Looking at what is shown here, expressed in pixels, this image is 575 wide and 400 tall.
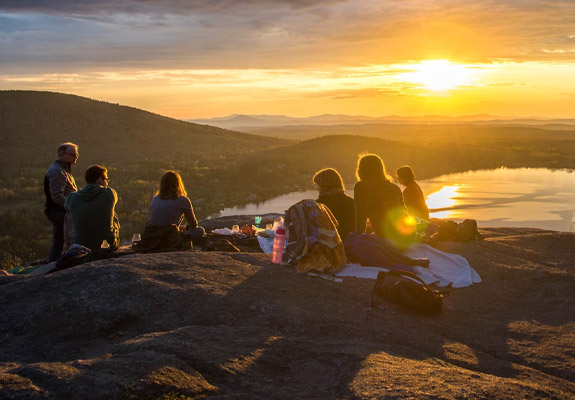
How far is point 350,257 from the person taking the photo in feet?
28.5

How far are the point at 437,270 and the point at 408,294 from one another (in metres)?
1.76

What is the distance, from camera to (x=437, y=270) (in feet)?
28.2

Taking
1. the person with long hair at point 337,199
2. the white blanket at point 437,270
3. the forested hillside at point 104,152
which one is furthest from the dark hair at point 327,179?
the forested hillside at point 104,152

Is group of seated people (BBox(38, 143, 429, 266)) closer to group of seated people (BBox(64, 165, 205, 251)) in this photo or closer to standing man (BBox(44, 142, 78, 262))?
group of seated people (BBox(64, 165, 205, 251))

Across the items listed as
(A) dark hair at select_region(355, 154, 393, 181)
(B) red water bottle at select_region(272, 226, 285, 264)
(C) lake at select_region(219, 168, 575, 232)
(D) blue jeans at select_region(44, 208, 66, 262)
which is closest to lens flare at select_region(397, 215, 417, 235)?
(A) dark hair at select_region(355, 154, 393, 181)

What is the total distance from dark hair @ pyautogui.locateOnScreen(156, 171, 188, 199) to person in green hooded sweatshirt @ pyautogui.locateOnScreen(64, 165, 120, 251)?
29.3 inches

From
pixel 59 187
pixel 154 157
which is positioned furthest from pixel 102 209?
pixel 154 157

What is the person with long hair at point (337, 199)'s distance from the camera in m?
8.77

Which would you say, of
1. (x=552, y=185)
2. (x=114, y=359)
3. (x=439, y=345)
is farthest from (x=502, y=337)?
(x=552, y=185)

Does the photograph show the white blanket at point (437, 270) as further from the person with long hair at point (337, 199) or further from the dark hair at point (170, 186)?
the dark hair at point (170, 186)

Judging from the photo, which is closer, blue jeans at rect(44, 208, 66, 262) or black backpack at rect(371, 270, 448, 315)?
black backpack at rect(371, 270, 448, 315)

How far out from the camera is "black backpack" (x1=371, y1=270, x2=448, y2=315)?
698 cm

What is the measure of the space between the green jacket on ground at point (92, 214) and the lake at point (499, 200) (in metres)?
14.9

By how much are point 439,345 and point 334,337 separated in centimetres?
113
